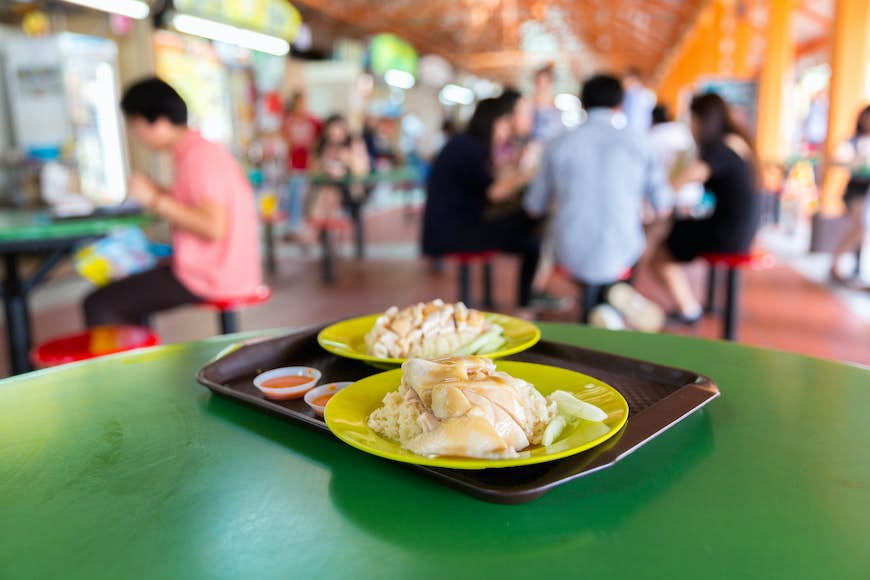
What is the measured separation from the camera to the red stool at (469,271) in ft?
13.8

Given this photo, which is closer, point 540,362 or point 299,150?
point 540,362

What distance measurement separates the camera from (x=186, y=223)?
261cm

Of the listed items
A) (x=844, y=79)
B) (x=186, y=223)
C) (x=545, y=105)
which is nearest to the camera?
(x=186, y=223)

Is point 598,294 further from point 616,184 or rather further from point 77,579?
point 77,579

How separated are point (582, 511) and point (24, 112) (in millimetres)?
6767

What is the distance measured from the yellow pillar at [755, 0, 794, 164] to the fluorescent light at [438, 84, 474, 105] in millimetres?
9217

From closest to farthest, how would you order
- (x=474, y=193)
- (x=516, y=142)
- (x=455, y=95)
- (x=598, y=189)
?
(x=598, y=189) → (x=474, y=193) → (x=516, y=142) → (x=455, y=95)

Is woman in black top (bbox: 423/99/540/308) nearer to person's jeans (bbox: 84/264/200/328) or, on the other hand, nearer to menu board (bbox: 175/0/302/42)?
person's jeans (bbox: 84/264/200/328)

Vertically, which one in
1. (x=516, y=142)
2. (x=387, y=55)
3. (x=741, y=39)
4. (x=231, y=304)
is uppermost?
(x=741, y=39)

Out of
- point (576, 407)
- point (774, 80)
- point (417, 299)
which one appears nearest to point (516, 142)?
point (417, 299)

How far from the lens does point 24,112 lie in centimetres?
612

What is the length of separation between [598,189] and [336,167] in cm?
321

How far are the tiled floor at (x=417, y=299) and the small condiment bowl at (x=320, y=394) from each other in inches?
135

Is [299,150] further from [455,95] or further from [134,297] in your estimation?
[455,95]
